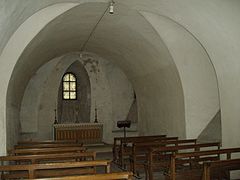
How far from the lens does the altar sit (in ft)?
49.1

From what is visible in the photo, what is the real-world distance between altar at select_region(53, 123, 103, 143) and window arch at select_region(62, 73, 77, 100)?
2.07 m

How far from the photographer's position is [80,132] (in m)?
15.3

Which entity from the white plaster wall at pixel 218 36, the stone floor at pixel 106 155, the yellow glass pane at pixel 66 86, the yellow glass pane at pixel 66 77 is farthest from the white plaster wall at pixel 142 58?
the yellow glass pane at pixel 66 86

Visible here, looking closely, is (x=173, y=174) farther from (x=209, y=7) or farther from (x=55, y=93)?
(x=55, y=93)

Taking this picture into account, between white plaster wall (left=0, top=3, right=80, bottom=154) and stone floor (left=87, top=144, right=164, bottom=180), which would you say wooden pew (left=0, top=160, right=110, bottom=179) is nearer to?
white plaster wall (left=0, top=3, right=80, bottom=154)

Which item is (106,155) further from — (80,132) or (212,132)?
(212,132)

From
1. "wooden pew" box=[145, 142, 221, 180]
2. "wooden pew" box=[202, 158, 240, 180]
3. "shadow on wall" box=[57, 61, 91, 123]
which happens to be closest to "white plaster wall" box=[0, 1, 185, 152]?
"wooden pew" box=[145, 142, 221, 180]

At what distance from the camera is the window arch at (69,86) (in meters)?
16.6

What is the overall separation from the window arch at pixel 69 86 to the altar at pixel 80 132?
2068 mm

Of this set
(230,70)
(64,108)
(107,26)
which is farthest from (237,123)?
(64,108)

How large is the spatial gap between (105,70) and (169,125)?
623 cm

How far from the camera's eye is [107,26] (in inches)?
375

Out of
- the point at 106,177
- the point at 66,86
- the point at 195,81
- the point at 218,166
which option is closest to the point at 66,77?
the point at 66,86

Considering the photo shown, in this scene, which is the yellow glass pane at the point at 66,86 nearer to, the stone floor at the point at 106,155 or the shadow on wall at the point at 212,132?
the stone floor at the point at 106,155
